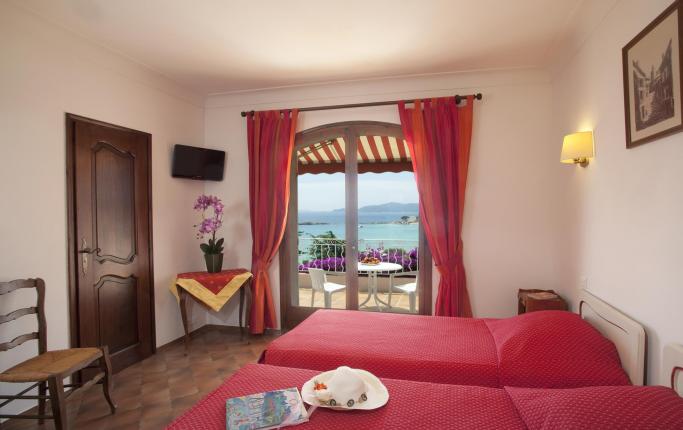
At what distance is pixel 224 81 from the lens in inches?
153

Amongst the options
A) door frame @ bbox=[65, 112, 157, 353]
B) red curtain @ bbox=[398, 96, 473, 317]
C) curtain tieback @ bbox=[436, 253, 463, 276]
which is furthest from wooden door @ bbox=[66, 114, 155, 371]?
curtain tieback @ bbox=[436, 253, 463, 276]

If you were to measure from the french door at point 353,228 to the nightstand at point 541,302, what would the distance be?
95 cm

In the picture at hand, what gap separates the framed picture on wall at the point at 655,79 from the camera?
154 centimetres

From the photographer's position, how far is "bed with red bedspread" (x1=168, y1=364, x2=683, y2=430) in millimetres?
1244

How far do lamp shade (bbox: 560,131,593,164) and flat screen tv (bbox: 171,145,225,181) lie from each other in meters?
3.44

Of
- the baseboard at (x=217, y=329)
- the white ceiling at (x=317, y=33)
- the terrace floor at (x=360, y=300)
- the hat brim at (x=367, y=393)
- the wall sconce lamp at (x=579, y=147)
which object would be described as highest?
the white ceiling at (x=317, y=33)

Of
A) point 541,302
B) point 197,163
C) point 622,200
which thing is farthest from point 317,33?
point 541,302

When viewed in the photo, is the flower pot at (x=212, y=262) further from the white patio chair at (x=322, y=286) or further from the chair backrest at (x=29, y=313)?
the chair backrest at (x=29, y=313)

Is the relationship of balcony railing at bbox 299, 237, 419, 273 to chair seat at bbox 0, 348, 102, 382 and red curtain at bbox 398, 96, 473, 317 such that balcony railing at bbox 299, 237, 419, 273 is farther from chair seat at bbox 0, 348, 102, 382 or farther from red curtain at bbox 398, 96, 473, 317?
chair seat at bbox 0, 348, 102, 382

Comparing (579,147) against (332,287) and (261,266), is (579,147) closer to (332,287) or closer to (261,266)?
(332,287)

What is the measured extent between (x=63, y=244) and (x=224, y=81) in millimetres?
2196

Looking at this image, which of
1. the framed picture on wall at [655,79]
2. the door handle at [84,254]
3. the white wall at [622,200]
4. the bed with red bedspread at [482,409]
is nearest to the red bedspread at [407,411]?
the bed with red bedspread at [482,409]

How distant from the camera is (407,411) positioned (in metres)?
1.53

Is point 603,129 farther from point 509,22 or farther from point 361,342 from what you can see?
point 361,342
